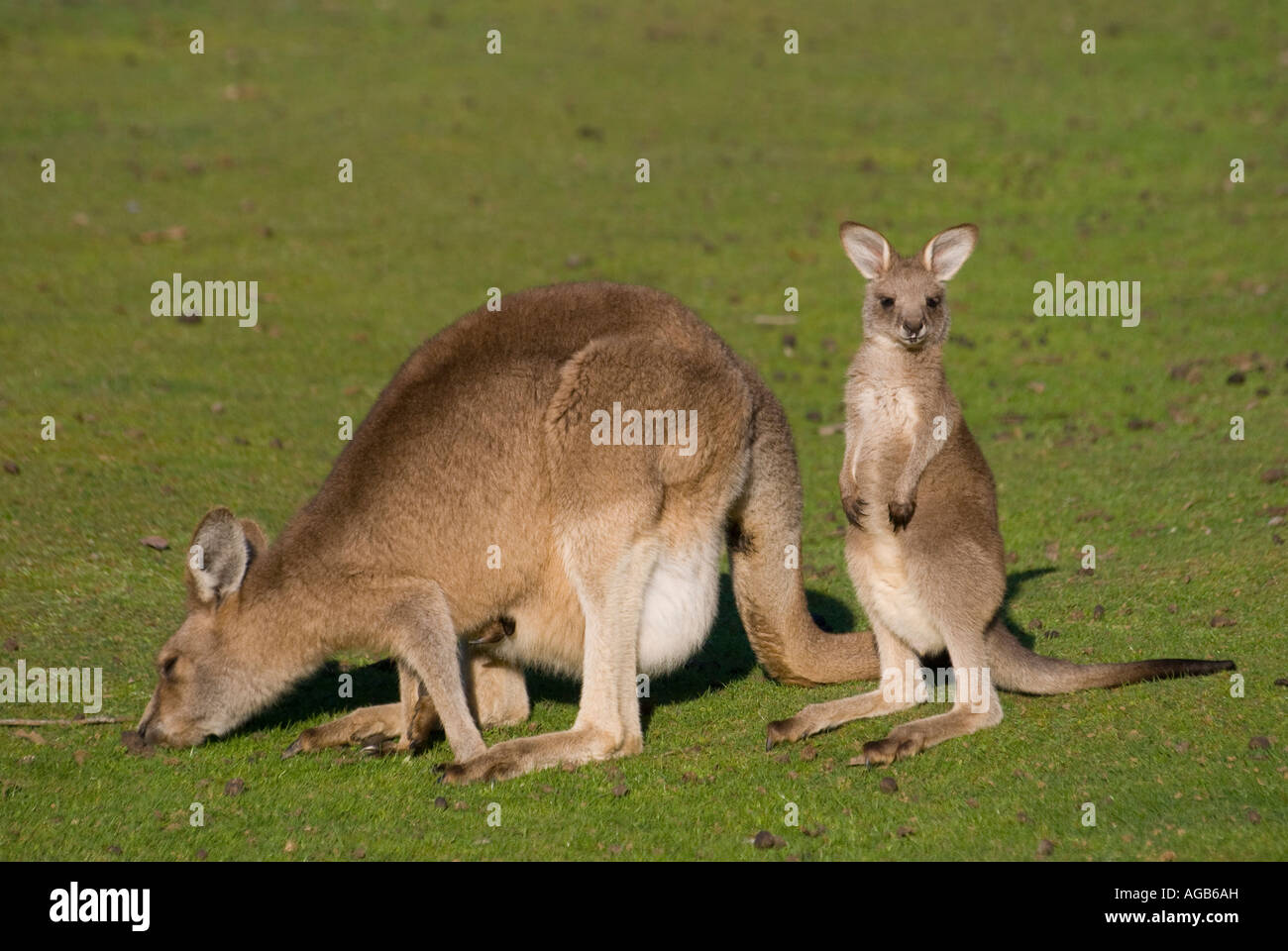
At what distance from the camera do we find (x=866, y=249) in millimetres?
5930

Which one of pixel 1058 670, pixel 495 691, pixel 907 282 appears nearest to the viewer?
pixel 1058 670

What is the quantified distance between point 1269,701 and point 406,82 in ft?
48.2

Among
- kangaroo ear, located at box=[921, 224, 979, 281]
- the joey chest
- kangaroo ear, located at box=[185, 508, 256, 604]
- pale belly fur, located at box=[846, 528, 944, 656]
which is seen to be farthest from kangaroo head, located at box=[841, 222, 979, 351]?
kangaroo ear, located at box=[185, 508, 256, 604]

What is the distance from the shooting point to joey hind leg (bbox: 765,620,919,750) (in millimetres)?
5527

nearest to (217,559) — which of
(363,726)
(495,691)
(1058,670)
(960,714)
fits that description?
(363,726)

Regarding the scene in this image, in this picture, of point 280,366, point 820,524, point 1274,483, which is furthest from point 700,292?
point 1274,483

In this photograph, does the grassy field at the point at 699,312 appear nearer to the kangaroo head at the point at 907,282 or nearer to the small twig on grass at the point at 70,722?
the small twig on grass at the point at 70,722

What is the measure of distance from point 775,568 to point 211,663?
2.13 meters

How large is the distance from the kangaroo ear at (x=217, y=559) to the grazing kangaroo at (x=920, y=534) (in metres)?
2.02

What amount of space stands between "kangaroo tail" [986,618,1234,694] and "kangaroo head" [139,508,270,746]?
2688mm

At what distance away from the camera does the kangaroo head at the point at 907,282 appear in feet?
18.6

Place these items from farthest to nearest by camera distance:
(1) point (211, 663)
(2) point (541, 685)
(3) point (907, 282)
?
(2) point (541, 685), (3) point (907, 282), (1) point (211, 663)

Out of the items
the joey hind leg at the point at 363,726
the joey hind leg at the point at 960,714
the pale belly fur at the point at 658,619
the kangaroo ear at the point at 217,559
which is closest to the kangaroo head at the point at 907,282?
the pale belly fur at the point at 658,619

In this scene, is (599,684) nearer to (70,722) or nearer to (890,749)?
(890,749)
